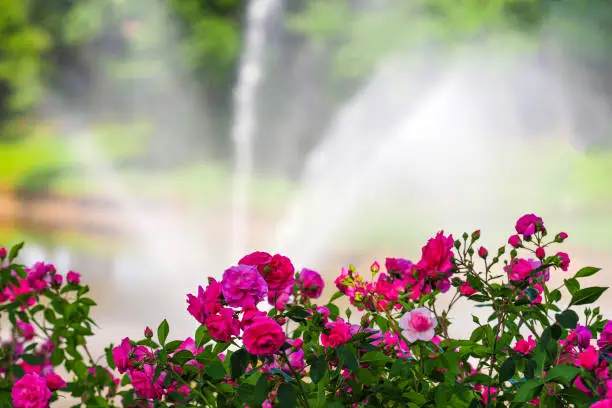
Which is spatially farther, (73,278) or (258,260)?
(73,278)

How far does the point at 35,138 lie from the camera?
850cm

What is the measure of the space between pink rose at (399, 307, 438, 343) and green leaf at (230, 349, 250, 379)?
0.70 ft

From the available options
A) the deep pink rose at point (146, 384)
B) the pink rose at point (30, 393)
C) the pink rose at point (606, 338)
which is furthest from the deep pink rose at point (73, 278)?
the pink rose at point (606, 338)

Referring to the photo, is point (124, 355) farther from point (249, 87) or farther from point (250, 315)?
point (249, 87)

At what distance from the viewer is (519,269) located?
112 centimetres

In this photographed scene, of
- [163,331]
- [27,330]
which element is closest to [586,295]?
[163,331]

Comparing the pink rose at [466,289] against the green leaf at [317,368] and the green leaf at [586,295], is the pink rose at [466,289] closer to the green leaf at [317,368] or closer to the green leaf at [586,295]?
the green leaf at [586,295]

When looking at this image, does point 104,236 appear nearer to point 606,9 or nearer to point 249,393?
point 606,9

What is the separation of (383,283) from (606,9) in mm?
7325

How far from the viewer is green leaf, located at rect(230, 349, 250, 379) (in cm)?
91

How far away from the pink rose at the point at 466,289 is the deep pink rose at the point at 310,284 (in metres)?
0.27

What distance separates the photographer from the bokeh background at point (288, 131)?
7477mm

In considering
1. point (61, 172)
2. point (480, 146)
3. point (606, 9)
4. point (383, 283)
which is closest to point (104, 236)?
point (61, 172)

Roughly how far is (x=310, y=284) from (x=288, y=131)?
691 centimetres
